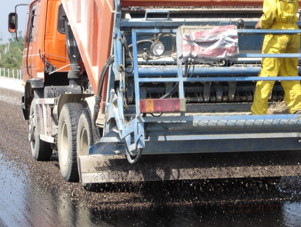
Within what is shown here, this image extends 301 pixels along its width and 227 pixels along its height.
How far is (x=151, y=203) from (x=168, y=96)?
1.27 metres

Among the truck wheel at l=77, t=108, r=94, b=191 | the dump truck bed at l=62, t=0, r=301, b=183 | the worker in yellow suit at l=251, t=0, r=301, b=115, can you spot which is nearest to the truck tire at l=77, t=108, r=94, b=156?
the truck wheel at l=77, t=108, r=94, b=191

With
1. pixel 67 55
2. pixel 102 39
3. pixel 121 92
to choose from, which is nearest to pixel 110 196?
pixel 121 92

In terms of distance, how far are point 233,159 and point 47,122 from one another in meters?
3.39

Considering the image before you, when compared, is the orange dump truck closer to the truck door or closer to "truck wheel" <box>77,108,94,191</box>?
"truck wheel" <box>77,108,94,191</box>

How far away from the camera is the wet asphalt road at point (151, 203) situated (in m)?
4.59

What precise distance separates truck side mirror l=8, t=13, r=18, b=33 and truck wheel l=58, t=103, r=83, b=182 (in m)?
2.92

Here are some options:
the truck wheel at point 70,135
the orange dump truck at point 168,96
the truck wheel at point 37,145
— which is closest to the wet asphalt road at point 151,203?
the truck wheel at point 70,135

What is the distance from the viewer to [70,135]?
620 cm

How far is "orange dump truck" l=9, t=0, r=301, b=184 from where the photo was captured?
4344 mm

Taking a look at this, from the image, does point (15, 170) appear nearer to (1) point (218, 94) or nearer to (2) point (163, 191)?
(2) point (163, 191)

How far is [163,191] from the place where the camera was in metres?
5.67

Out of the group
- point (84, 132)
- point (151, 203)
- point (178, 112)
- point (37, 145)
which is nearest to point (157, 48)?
point (178, 112)

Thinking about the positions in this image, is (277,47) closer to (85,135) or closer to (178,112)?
(178,112)

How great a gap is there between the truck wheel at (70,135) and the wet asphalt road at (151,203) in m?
0.16
